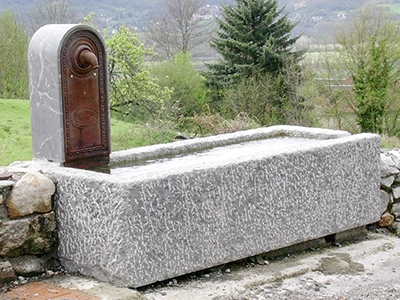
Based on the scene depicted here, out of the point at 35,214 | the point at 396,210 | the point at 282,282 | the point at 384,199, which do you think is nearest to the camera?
the point at 35,214

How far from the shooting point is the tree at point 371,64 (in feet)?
66.2

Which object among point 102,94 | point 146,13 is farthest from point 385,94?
point 146,13

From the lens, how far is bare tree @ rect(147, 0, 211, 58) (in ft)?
107

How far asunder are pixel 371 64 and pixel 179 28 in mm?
15239

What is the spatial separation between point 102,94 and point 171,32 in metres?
28.6

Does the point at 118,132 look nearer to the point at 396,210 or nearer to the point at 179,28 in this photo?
the point at 396,210

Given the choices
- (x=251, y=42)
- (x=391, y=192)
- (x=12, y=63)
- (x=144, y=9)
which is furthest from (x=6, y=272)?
(x=144, y=9)

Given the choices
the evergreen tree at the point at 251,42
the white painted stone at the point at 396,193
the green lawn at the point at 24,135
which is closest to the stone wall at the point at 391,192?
the white painted stone at the point at 396,193

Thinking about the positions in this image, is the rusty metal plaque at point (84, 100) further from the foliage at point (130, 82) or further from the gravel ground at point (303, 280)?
the foliage at point (130, 82)

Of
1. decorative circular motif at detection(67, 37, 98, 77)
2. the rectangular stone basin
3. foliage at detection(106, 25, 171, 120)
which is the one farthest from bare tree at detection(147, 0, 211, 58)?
decorative circular motif at detection(67, 37, 98, 77)

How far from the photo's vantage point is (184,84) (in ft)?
83.8

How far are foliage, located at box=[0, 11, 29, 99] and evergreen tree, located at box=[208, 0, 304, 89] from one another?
23.3 ft

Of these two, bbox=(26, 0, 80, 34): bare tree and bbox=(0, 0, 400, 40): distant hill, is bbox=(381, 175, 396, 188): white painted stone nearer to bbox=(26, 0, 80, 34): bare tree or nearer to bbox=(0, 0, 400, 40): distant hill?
bbox=(26, 0, 80, 34): bare tree

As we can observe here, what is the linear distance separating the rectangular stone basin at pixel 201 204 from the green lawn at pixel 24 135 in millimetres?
6500
